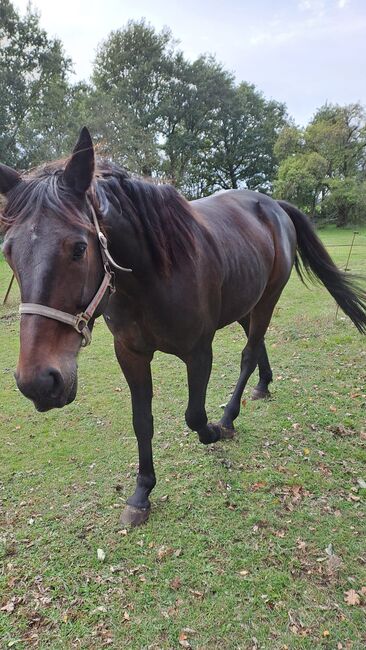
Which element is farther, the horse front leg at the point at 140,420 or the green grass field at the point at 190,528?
the horse front leg at the point at 140,420

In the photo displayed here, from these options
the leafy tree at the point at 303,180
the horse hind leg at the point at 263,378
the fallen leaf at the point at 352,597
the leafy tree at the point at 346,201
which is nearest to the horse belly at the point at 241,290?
the horse hind leg at the point at 263,378

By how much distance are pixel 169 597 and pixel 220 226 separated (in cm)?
221

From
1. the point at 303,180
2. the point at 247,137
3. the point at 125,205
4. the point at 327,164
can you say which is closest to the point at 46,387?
the point at 125,205

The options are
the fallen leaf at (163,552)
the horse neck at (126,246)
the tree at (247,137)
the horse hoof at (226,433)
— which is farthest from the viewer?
the tree at (247,137)

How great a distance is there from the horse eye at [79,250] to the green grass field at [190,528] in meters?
1.78

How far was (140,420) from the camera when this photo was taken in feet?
8.02

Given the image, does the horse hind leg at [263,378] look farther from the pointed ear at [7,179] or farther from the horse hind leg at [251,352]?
the pointed ear at [7,179]

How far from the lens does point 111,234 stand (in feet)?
5.41

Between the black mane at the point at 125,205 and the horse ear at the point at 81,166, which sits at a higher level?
the horse ear at the point at 81,166

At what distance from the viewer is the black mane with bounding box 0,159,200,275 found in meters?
1.27

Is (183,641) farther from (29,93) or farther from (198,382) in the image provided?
(29,93)

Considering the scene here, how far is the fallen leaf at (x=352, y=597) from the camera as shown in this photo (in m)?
1.88

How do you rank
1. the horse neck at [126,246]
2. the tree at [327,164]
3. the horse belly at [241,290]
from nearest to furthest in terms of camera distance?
the horse neck at [126,246] < the horse belly at [241,290] < the tree at [327,164]

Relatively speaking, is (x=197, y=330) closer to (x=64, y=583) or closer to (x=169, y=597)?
(x=169, y=597)
